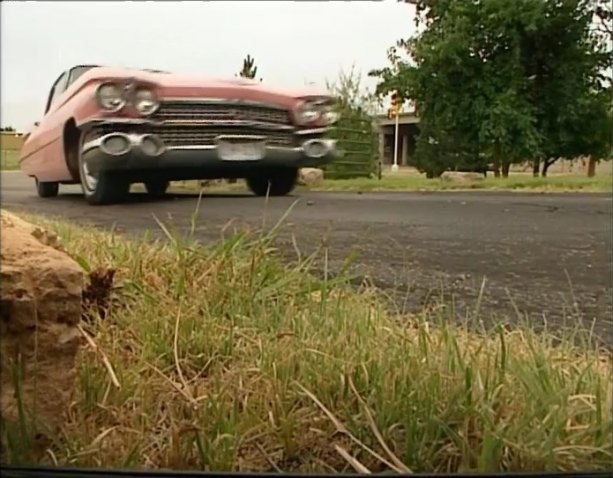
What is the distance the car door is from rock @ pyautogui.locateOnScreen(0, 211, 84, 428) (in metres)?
0.20

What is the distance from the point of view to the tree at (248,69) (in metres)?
0.83

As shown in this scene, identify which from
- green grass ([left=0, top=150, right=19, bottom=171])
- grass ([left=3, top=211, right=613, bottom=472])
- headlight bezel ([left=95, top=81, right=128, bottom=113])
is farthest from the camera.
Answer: headlight bezel ([left=95, top=81, right=128, bottom=113])

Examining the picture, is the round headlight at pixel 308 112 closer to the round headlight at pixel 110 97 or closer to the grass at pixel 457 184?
the grass at pixel 457 184

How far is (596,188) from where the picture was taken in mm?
924

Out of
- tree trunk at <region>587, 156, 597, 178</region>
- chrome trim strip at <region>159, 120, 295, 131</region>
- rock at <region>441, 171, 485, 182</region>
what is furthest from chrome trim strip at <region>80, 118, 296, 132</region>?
tree trunk at <region>587, 156, 597, 178</region>

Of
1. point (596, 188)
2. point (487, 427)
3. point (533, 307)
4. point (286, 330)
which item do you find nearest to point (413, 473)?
point (487, 427)

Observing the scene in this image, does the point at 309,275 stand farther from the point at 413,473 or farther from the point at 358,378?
the point at 413,473

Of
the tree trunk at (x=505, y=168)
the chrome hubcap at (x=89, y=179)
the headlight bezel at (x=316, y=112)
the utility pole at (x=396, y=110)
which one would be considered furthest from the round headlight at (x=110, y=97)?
the tree trunk at (x=505, y=168)

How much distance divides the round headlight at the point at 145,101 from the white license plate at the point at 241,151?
94mm

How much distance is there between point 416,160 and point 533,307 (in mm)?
248

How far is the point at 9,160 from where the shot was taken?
79 centimetres

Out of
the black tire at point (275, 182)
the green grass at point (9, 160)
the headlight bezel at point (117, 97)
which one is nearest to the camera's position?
the green grass at point (9, 160)

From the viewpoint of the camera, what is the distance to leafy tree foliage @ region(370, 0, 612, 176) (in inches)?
31.3

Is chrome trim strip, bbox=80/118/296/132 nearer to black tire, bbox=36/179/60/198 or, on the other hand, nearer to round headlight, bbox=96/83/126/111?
round headlight, bbox=96/83/126/111
